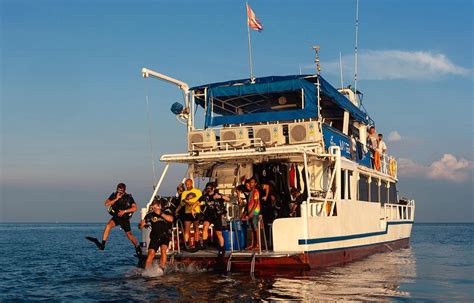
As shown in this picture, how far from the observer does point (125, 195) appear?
14875 millimetres

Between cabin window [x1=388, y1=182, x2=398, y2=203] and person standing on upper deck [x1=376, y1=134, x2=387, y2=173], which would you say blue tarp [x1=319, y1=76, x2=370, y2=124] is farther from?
cabin window [x1=388, y1=182, x2=398, y2=203]

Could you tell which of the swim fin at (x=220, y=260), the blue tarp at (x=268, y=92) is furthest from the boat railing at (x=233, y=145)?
the swim fin at (x=220, y=260)

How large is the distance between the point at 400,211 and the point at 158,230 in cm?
1736

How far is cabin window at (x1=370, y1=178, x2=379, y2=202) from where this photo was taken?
912 inches

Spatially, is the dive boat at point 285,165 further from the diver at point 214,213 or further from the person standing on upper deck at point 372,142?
the person standing on upper deck at point 372,142

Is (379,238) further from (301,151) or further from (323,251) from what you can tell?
(301,151)

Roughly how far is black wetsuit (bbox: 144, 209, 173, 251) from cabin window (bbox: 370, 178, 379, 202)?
11.1 meters

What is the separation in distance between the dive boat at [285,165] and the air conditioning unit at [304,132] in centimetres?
3

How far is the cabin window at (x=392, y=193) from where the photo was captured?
88.2 ft

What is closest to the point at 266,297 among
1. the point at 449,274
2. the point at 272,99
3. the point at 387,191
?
the point at 449,274

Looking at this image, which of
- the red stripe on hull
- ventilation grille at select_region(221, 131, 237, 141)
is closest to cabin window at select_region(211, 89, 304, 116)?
ventilation grille at select_region(221, 131, 237, 141)

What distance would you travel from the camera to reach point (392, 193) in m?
27.5

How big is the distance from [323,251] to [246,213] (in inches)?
95.0

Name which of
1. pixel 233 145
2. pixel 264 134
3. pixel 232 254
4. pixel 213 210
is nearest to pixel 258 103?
pixel 264 134
